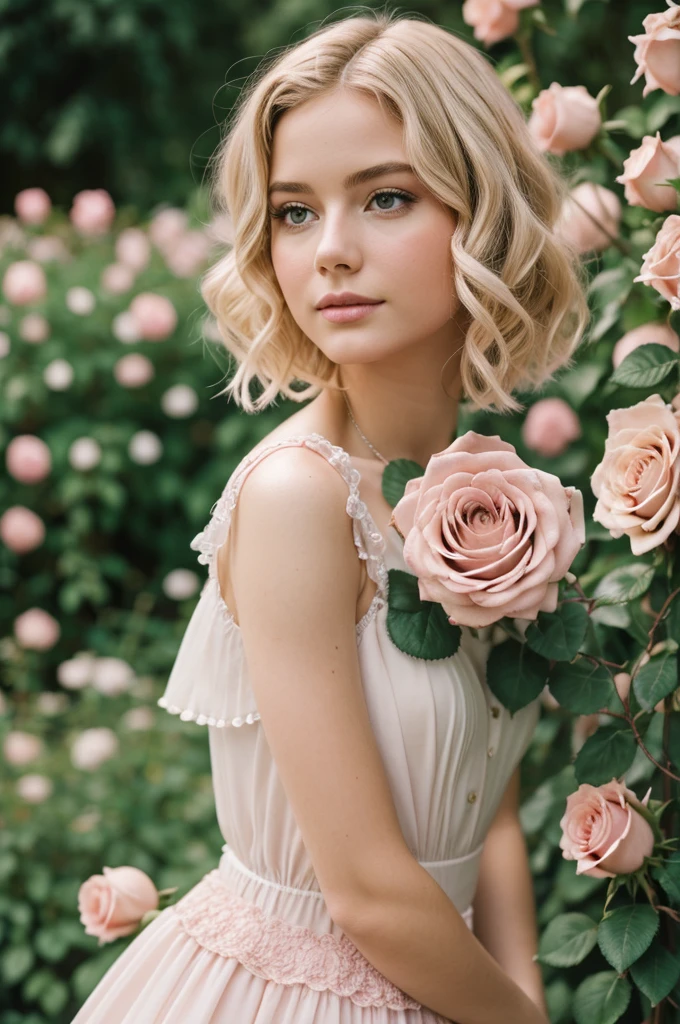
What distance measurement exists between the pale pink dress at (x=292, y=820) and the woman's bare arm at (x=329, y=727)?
0.21 ft

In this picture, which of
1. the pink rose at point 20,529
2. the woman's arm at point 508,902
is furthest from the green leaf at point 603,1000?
the pink rose at point 20,529

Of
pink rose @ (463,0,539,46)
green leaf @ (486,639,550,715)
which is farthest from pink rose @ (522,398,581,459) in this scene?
green leaf @ (486,639,550,715)

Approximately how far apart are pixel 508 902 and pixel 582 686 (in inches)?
18.2

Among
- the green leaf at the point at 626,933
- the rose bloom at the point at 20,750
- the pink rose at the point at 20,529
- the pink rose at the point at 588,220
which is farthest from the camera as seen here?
the pink rose at the point at 20,529

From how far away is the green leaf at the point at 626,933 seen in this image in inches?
51.8

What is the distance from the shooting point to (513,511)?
4.12 ft

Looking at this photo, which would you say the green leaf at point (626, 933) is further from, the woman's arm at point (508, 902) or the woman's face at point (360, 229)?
the woman's face at point (360, 229)

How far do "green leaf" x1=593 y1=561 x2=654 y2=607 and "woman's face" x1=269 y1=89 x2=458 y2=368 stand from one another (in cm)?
41

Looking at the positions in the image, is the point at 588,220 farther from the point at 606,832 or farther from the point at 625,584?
the point at 606,832

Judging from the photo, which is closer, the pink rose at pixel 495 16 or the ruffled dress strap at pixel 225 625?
the ruffled dress strap at pixel 225 625

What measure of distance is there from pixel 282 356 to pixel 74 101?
392cm

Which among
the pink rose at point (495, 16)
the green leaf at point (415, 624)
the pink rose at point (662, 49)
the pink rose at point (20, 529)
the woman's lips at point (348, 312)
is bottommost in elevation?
the pink rose at point (20, 529)

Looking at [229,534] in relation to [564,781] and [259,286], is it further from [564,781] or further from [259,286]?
[564,781]

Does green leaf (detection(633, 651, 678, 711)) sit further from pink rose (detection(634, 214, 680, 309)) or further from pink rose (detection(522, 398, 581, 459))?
pink rose (detection(522, 398, 581, 459))
